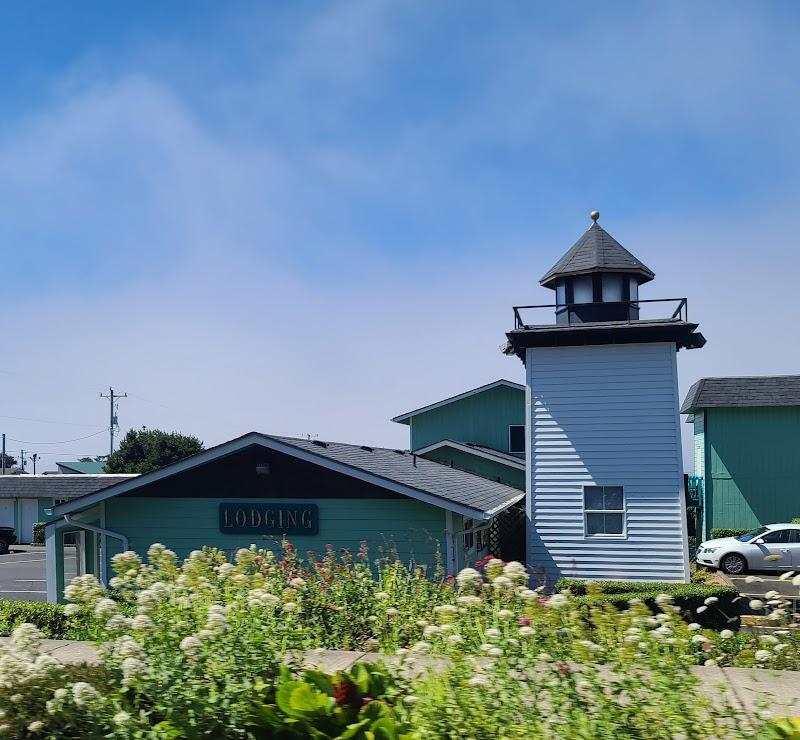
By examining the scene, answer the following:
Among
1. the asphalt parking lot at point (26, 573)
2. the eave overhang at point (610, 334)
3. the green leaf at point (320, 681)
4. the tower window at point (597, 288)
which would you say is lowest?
the asphalt parking lot at point (26, 573)

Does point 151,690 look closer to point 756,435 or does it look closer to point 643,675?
point 643,675

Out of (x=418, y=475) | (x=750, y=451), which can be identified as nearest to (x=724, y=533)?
(x=750, y=451)

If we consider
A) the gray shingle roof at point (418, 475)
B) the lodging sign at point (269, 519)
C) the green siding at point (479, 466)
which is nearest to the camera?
the gray shingle roof at point (418, 475)

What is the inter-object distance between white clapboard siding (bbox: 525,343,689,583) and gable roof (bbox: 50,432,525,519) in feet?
4.23

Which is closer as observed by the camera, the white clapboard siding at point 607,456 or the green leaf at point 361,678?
the green leaf at point 361,678

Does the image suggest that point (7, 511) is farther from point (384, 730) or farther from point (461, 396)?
point (384, 730)

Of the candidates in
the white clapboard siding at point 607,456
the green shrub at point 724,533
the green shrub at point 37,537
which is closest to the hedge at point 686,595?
the white clapboard siding at point 607,456

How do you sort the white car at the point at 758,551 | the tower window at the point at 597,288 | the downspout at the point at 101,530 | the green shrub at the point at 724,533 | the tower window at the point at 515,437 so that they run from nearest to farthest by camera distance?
1. the downspout at the point at 101,530
2. the tower window at the point at 597,288
3. the white car at the point at 758,551
4. the green shrub at the point at 724,533
5. the tower window at the point at 515,437

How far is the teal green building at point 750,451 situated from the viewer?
27734 mm

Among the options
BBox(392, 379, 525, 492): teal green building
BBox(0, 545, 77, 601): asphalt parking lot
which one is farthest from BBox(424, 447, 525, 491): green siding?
BBox(0, 545, 77, 601): asphalt parking lot

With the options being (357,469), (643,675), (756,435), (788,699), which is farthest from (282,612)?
(756,435)

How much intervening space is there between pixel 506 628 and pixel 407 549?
11.3 m

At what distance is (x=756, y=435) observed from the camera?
28.2 metres

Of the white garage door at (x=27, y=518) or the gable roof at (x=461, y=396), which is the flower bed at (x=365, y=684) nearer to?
the gable roof at (x=461, y=396)
